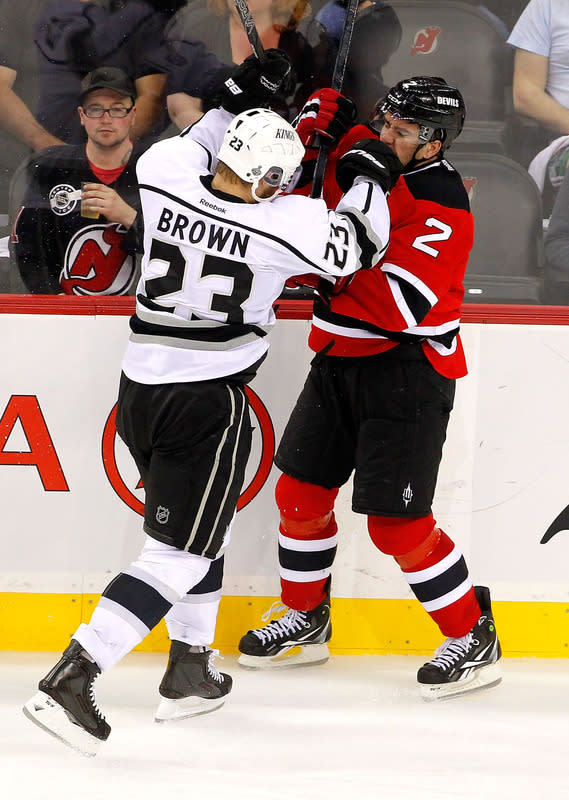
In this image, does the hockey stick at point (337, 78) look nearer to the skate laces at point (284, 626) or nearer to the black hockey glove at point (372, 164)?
the black hockey glove at point (372, 164)

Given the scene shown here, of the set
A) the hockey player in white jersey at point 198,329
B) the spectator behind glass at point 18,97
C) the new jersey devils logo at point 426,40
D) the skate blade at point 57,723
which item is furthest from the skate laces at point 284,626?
the new jersey devils logo at point 426,40

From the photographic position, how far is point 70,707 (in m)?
1.94

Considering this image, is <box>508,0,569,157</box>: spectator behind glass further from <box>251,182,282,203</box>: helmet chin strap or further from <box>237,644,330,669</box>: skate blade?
<box>237,644,330,669</box>: skate blade

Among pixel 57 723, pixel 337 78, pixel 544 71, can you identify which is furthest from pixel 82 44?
pixel 57 723

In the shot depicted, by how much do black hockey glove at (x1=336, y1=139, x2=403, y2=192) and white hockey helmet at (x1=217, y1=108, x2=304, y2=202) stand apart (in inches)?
5.4

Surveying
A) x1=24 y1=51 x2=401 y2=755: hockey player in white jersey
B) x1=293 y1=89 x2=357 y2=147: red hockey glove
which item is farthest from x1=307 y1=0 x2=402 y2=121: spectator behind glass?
x1=24 y1=51 x2=401 y2=755: hockey player in white jersey

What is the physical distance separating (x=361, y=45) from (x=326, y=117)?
1.70 feet

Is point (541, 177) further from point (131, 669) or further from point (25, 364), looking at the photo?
point (131, 669)

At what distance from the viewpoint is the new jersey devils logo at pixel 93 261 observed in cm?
273

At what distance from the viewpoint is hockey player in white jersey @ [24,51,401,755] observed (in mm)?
1997

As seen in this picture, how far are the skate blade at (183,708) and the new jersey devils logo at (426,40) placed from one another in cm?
181

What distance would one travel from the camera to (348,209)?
2080mm

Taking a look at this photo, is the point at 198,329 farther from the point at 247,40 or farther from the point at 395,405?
the point at 247,40

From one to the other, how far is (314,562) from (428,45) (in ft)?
4.77
